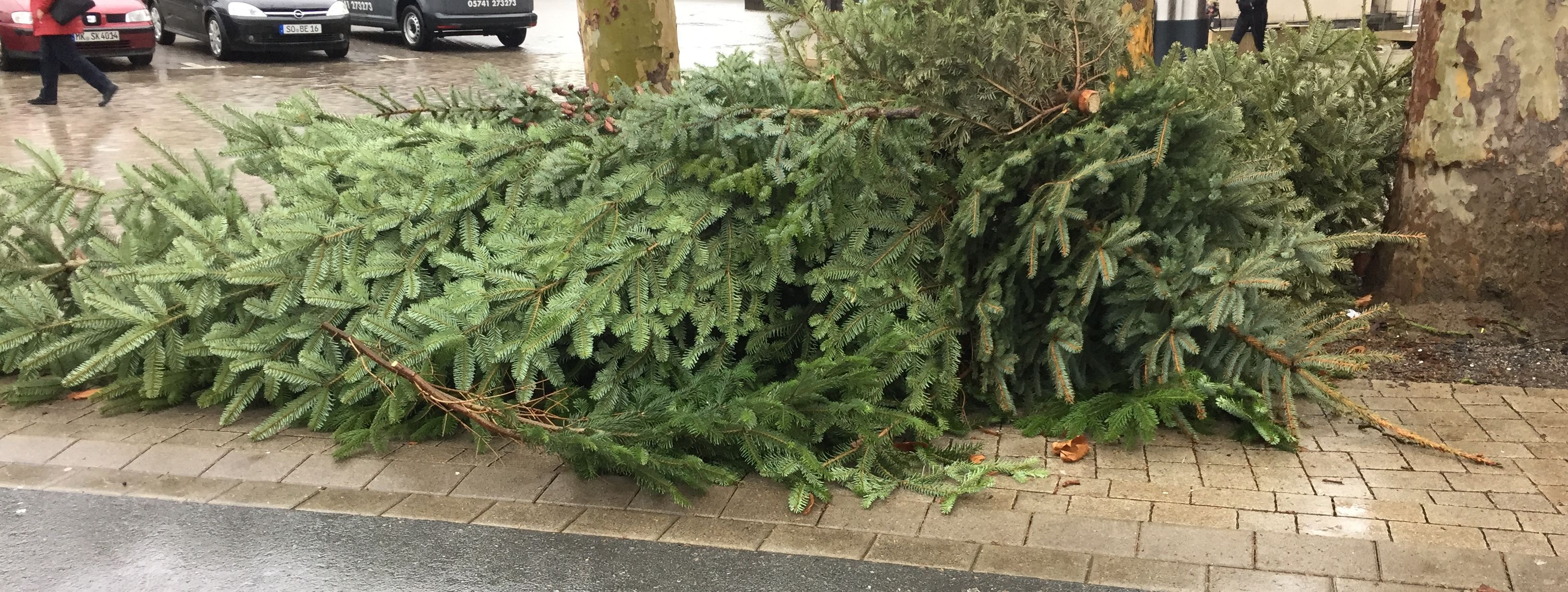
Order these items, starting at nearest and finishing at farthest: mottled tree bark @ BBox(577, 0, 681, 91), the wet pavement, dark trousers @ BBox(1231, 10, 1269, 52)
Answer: mottled tree bark @ BBox(577, 0, 681, 91)
the wet pavement
dark trousers @ BBox(1231, 10, 1269, 52)

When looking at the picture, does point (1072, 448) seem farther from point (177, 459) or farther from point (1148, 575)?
point (177, 459)

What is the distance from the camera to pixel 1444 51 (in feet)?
17.5

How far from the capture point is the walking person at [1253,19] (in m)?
14.9

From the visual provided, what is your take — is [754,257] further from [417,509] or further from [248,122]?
[248,122]

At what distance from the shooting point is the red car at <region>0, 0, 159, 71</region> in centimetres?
1628

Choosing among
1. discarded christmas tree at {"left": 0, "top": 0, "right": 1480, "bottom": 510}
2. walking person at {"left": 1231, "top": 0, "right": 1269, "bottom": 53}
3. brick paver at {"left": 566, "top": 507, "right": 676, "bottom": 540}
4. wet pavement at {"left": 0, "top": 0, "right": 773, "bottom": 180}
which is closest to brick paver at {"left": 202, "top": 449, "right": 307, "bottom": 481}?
discarded christmas tree at {"left": 0, "top": 0, "right": 1480, "bottom": 510}

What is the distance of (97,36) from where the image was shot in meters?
16.5

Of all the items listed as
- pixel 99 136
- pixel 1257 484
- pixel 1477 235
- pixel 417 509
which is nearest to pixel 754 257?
pixel 417 509

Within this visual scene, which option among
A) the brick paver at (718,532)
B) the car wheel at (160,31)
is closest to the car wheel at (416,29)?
the car wheel at (160,31)

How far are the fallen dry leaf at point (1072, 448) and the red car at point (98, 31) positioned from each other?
16.2 metres

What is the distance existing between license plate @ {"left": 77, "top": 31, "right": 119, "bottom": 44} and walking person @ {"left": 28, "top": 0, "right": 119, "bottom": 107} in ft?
8.51

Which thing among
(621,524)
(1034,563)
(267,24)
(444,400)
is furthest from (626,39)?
(267,24)

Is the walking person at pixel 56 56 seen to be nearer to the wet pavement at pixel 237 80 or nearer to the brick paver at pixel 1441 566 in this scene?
the wet pavement at pixel 237 80

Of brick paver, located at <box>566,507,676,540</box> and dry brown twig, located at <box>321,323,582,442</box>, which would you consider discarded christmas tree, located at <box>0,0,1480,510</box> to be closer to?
dry brown twig, located at <box>321,323,582,442</box>
